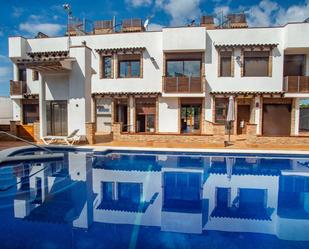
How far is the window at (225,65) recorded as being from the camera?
18.9m

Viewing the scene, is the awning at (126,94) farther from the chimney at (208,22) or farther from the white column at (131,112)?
the chimney at (208,22)

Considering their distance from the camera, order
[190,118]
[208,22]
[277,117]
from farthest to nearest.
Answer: [208,22], [190,118], [277,117]

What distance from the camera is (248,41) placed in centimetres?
1831

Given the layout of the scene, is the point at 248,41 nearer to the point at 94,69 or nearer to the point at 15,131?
the point at 94,69

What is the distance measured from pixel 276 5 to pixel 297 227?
2441 centimetres

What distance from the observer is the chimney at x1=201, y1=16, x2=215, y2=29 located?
66.7 feet

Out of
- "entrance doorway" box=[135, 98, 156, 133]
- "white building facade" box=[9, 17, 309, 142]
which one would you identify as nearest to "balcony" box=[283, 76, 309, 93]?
"white building facade" box=[9, 17, 309, 142]

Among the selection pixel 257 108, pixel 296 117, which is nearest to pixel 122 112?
pixel 257 108

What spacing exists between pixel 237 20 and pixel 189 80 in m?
7.64

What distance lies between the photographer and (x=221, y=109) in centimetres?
1934

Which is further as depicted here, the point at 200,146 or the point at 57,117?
the point at 57,117

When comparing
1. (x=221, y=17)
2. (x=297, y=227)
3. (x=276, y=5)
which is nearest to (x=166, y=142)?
(x=297, y=227)

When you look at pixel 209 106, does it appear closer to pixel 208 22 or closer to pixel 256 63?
pixel 256 63

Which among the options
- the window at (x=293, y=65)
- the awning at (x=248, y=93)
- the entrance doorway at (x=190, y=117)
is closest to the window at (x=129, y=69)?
the entrance doorway at (x=190, y=117)
